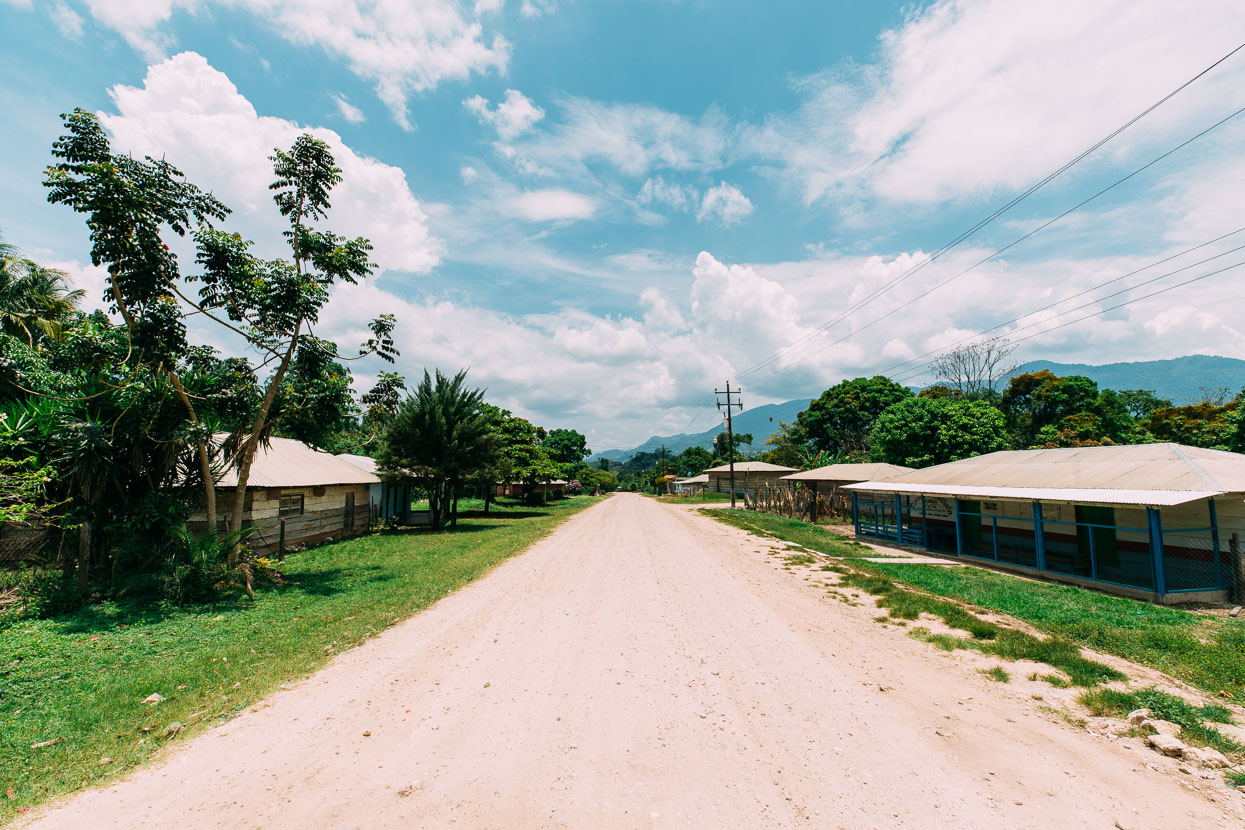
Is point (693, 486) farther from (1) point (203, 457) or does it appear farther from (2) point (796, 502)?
(1) point (203, 457)

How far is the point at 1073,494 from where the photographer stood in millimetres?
12180

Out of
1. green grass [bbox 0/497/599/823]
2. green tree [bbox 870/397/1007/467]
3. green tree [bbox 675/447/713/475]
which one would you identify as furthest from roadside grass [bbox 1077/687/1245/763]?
green tree [bbox 675/447/713/475]

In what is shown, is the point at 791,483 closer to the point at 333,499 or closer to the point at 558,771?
the point at 333,499

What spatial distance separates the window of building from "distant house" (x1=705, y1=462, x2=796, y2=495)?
28.9 meters

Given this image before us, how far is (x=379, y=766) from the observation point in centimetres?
423

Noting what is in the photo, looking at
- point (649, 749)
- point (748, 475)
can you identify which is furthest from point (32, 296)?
point (748, 475)

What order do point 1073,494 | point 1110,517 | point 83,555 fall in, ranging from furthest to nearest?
point 1110,517
point 1073,494
point 83,555

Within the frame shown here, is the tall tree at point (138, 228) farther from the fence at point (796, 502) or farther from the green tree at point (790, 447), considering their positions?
the green tree at point (790, 447)

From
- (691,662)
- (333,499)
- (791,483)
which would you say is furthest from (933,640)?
(791,483)

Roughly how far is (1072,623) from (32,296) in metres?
33.2

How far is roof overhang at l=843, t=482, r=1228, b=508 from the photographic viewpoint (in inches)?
390

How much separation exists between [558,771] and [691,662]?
289 cm

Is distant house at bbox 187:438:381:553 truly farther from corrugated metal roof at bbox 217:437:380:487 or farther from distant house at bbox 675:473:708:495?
distant house at bbox 675:473:708:495

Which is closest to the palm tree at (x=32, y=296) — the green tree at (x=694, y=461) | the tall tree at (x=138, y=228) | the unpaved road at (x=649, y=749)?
the tall tree at (x=138, y=228)
